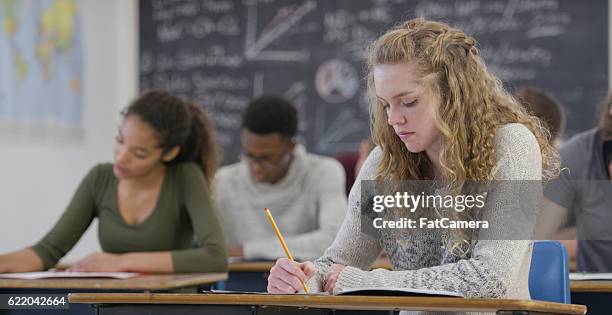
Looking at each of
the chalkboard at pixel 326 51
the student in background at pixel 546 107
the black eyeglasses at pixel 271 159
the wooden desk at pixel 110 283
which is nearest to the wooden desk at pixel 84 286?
the wooden desk at pixel 110 283

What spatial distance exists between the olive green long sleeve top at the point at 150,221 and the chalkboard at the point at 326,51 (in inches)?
90.0

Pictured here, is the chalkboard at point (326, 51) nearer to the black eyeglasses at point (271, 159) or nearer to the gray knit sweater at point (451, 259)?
the black eyeglasses at point (271, 159)

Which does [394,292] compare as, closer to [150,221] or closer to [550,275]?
[550,275]

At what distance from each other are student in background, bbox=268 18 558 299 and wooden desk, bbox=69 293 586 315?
0.18m

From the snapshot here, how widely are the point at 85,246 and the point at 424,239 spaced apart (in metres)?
4.06

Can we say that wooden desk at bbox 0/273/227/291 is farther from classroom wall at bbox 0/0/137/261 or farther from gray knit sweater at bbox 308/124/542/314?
classroom wall at bbox 0/0/137/261

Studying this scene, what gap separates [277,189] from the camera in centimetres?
435

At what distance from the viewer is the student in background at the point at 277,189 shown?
13.6 ft

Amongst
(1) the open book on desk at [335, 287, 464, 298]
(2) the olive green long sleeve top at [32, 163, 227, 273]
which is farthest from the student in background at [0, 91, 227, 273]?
(1) the open book on desk at [335, 287, 464, 298]

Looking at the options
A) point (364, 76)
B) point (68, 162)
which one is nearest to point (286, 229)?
point (68, 162)

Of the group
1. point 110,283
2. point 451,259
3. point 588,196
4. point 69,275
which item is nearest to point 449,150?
point 451,259

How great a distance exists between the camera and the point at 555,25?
17.7 feet

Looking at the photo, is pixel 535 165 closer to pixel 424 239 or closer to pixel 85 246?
pixel 424 239

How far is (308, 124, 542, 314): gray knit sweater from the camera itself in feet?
5.95
